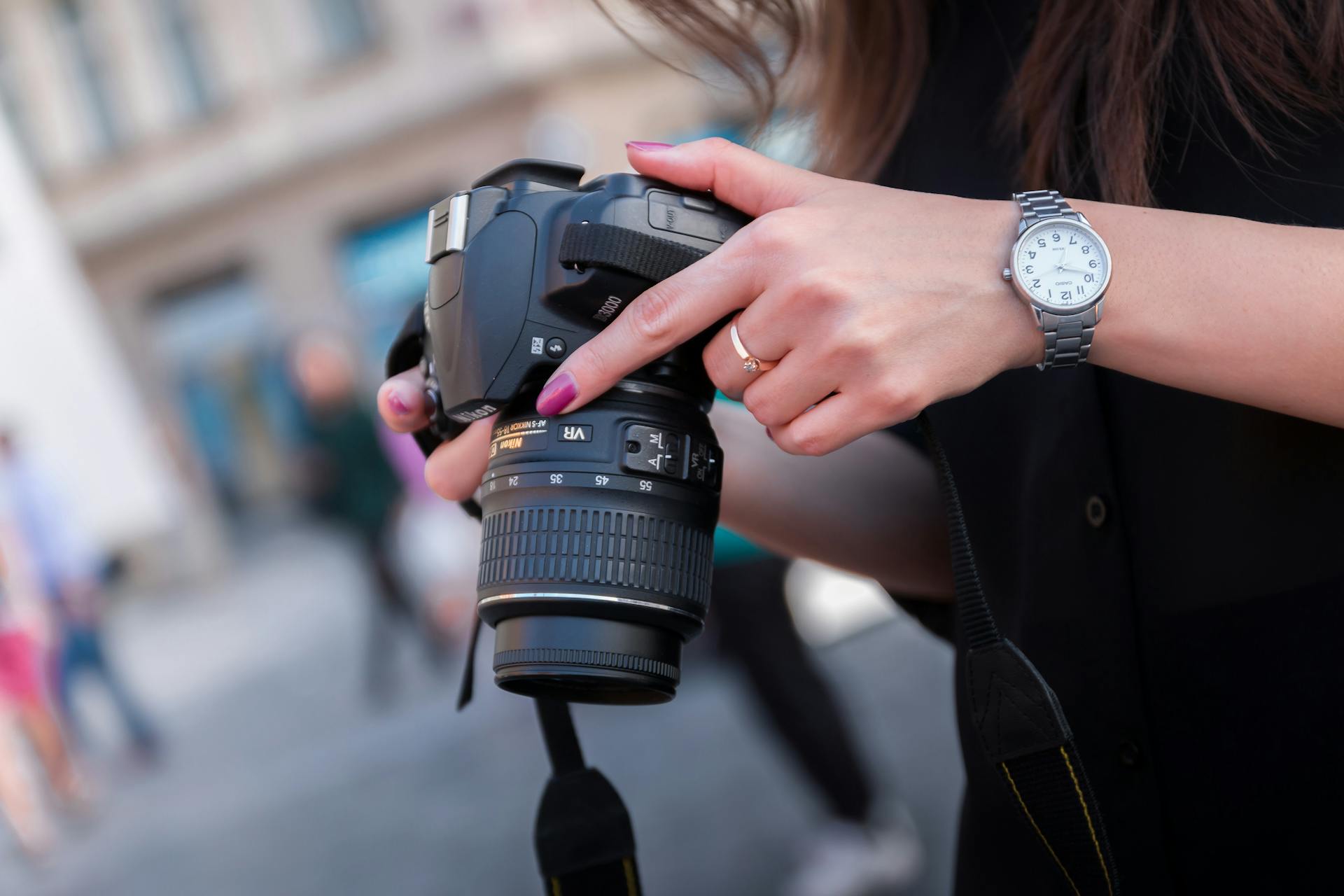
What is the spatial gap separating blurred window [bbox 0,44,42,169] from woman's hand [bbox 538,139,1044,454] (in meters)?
13.6

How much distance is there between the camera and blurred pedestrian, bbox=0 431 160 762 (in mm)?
4551

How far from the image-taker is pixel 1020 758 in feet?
2.81

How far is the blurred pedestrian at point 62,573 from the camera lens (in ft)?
14.9

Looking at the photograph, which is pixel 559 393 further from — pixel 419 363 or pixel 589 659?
pixel 419 363

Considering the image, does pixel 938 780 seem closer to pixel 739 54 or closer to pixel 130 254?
pixel 739 54

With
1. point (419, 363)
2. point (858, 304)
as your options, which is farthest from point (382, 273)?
point (858, 304)

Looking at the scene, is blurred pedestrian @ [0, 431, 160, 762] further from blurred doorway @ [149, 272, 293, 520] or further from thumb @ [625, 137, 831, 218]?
blurred doorway @ [149, 272, 293, 520]

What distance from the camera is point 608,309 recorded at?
3.10 feet

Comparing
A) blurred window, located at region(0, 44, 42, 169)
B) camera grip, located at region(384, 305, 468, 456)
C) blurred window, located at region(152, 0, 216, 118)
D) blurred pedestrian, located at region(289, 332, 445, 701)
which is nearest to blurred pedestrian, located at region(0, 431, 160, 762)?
blurred pedestrian, located at region(289, 332, 445, 701)

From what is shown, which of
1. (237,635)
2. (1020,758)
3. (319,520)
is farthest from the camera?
(237,635)

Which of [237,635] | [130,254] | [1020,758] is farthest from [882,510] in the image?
[130,254]

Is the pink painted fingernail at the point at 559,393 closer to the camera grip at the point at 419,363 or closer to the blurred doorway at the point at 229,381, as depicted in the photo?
the camera grip at the point at 419,363

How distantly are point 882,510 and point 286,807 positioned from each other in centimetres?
341

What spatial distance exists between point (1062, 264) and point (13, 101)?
46.1 feet
